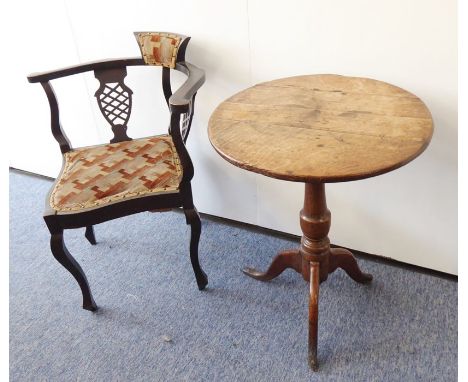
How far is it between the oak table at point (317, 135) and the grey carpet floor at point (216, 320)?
5.9 inches

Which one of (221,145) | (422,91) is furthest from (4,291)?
(422,91)

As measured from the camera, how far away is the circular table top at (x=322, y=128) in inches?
41.3

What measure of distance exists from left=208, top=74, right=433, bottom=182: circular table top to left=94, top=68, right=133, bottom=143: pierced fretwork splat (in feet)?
2.08

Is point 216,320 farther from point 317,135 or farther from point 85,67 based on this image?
point 85,67

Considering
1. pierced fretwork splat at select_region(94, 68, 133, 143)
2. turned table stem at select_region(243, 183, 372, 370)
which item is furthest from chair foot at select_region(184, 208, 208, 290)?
pierced fretwork splat at select_region(94, 68, 133, 143)

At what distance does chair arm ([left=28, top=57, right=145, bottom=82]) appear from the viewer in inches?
65.8

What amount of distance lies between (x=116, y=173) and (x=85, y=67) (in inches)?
18.7

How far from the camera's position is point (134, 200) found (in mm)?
1499

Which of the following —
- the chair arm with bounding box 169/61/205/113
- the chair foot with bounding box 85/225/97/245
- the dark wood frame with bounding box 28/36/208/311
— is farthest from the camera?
the chair foot with bounding box 85/225/97/245

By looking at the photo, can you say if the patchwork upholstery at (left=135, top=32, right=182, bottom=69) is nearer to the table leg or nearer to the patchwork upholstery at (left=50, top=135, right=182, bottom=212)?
the patchwork upholstery at (left=50, top=135, right=182, bottom=212)

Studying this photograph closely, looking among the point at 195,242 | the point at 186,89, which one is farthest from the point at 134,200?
the point at 186,89

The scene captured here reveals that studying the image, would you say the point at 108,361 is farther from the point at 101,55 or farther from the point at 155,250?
the point at 101,55

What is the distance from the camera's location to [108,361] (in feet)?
5.05

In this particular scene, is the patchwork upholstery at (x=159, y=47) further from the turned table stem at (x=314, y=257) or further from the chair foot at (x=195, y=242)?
the turned table stem at (x=314, y=257)
